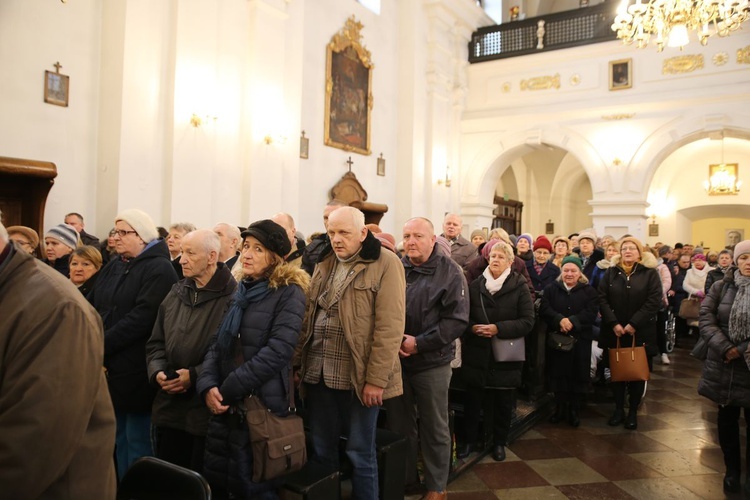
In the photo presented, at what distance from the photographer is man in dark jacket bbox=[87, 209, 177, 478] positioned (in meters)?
3.03

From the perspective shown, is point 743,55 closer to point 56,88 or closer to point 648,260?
point 648,260

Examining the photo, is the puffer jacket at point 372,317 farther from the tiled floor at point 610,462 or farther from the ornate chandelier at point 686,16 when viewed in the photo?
the ornate chandelier at point 686,16

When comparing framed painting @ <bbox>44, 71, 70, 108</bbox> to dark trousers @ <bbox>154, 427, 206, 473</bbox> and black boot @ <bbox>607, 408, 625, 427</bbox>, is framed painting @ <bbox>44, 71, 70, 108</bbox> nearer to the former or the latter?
dark trousers @ <bbox>154, 427, 206, 473</bbox>

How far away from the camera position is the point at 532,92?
13.4 meters

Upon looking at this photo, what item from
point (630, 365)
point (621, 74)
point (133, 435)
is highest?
point (621, 74)

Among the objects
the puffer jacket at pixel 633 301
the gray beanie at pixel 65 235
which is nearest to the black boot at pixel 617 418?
the puffer jacket at pixel 633 301

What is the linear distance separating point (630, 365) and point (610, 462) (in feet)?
3.49

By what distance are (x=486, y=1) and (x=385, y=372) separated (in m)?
15.4

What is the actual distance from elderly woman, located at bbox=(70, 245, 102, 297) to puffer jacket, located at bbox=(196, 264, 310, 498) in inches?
53.4

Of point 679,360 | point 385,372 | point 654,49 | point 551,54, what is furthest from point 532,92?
point 385,372

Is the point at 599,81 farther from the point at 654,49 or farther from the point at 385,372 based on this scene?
the point at 385,372

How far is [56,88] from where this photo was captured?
6578mm

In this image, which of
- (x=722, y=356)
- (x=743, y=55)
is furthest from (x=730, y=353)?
(x=743, y=55)

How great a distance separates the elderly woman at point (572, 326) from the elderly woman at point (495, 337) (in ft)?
3.21
